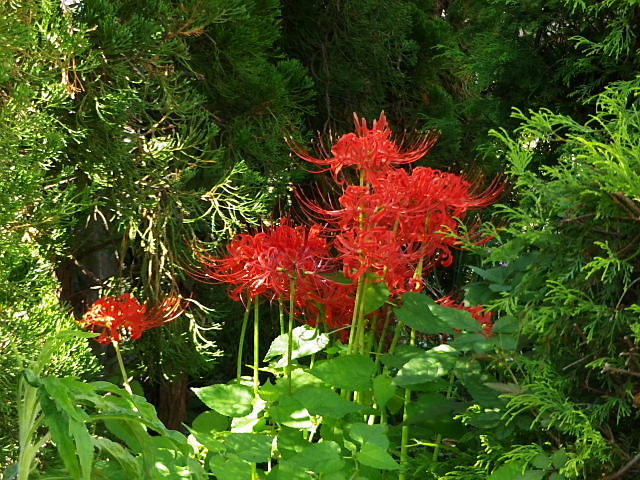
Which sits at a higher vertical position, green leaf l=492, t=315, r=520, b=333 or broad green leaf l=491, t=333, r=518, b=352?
green leaf l=492, t=315, r=520, b=333

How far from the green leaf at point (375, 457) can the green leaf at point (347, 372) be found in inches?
8.2

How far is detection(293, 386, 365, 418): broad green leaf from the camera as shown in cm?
243

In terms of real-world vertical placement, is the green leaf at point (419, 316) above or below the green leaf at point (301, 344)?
above

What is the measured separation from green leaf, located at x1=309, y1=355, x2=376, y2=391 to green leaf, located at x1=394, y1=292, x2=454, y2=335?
6.3 inches

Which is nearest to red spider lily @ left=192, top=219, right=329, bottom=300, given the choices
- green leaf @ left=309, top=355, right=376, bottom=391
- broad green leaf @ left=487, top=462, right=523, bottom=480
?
green leaf @ left=309, top=355, right=376, bottom=391

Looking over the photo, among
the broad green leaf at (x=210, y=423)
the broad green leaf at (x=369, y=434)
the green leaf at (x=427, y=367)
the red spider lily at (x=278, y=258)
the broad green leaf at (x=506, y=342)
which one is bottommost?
the broad green leaf at (x=210, y=423)

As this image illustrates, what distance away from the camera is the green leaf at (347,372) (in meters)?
2.45

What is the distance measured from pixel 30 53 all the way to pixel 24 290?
90 cm

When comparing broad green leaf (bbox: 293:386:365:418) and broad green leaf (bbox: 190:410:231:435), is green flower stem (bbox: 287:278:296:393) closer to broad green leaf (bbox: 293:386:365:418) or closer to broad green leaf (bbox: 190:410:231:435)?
broad green leaf (bbox: 293:386:365:418)

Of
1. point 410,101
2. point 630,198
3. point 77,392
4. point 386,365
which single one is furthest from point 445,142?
point 77,392

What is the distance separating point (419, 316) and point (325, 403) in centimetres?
34

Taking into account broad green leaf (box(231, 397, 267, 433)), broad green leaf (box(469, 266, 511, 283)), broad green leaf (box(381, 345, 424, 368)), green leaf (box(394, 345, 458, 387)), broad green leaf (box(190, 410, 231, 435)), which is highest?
broad green leaf (box(469, 266, 511, 283))

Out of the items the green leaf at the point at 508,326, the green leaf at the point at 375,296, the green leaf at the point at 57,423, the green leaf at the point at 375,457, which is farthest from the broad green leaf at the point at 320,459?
the green leaf at the point at 57,423

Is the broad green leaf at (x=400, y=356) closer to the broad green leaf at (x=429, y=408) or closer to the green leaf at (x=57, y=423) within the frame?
the broad green leaf at (x=429, y=408)
